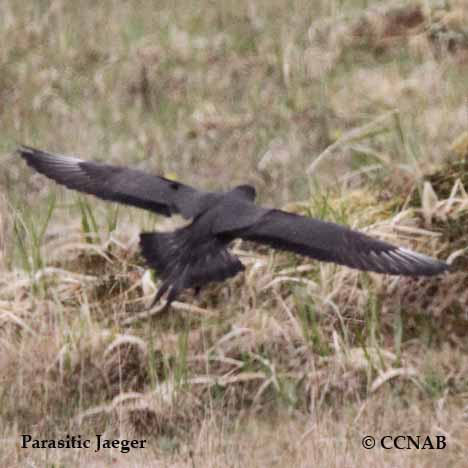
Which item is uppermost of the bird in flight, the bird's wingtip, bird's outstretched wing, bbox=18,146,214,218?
bird's outstretched wing, bbox=18,146,214,218

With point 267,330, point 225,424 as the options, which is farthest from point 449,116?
point 225,424

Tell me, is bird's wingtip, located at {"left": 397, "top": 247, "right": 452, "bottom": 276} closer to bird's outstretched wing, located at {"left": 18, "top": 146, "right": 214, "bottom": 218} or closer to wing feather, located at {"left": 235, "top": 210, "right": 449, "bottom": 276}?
wing feather, located at {"left": 235, "top": 210, "right": 449, "bottom": 276}

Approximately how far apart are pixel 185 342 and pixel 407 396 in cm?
95

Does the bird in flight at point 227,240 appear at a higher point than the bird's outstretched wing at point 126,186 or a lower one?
lower

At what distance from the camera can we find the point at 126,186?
5711mm

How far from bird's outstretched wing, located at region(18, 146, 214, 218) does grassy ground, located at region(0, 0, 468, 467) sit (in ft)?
0.80

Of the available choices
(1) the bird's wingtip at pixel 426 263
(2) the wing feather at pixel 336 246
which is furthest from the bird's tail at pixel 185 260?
(1) the bird's wingtip at pixel 426 263

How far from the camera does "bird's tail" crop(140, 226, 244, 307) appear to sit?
17.0 feet

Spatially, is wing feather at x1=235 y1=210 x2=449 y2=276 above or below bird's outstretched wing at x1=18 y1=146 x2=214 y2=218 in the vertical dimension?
below

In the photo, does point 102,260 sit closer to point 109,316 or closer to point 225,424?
point 109,316

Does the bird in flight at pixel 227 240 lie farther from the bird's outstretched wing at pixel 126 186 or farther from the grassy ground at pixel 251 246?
the grassy ground at pixel 251 246

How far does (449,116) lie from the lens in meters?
7.07

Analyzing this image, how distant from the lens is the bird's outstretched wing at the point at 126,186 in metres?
5.55

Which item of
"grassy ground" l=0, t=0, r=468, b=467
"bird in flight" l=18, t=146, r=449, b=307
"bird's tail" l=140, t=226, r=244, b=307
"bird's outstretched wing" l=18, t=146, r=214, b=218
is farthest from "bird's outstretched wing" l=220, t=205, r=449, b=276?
"grassy ground" l=0, t=0, r=468, b=467
